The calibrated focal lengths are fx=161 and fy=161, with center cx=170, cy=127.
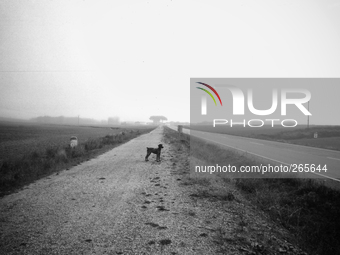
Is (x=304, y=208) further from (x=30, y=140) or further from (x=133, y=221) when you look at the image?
(x=30, y=140)

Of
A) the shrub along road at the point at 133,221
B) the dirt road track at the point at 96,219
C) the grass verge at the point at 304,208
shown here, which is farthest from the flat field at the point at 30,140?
the grass verge at the point at 304,208

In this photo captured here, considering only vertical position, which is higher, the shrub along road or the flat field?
the shrub along road

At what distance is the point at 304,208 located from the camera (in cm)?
526

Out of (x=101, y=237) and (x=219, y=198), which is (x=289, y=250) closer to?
(x=219, y=198)

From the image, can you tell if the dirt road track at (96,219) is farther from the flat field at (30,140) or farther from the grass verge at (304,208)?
the flat field at (30,140)

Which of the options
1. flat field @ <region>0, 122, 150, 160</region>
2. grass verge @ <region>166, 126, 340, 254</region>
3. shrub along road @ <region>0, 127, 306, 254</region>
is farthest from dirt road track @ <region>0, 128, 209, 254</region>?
flat field @ <region>0, 122, 150, 160</region>

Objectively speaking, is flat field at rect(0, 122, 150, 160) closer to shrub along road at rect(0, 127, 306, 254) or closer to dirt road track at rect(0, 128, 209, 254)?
dirt road track at rect(0, 128, 209, 254)

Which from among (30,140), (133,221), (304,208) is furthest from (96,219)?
(30,140)

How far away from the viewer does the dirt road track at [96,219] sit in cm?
295

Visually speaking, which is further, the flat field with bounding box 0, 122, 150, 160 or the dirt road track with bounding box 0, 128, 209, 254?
the flat field with bounding box 0, 122, 150, 160

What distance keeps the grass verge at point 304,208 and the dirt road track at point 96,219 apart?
2.55m

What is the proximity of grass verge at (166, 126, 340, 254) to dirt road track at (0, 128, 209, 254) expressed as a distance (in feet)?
8.37

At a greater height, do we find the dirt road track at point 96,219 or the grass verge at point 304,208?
the dirt road track at point 96,219

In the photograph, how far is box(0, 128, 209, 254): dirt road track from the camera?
295 centimetres
